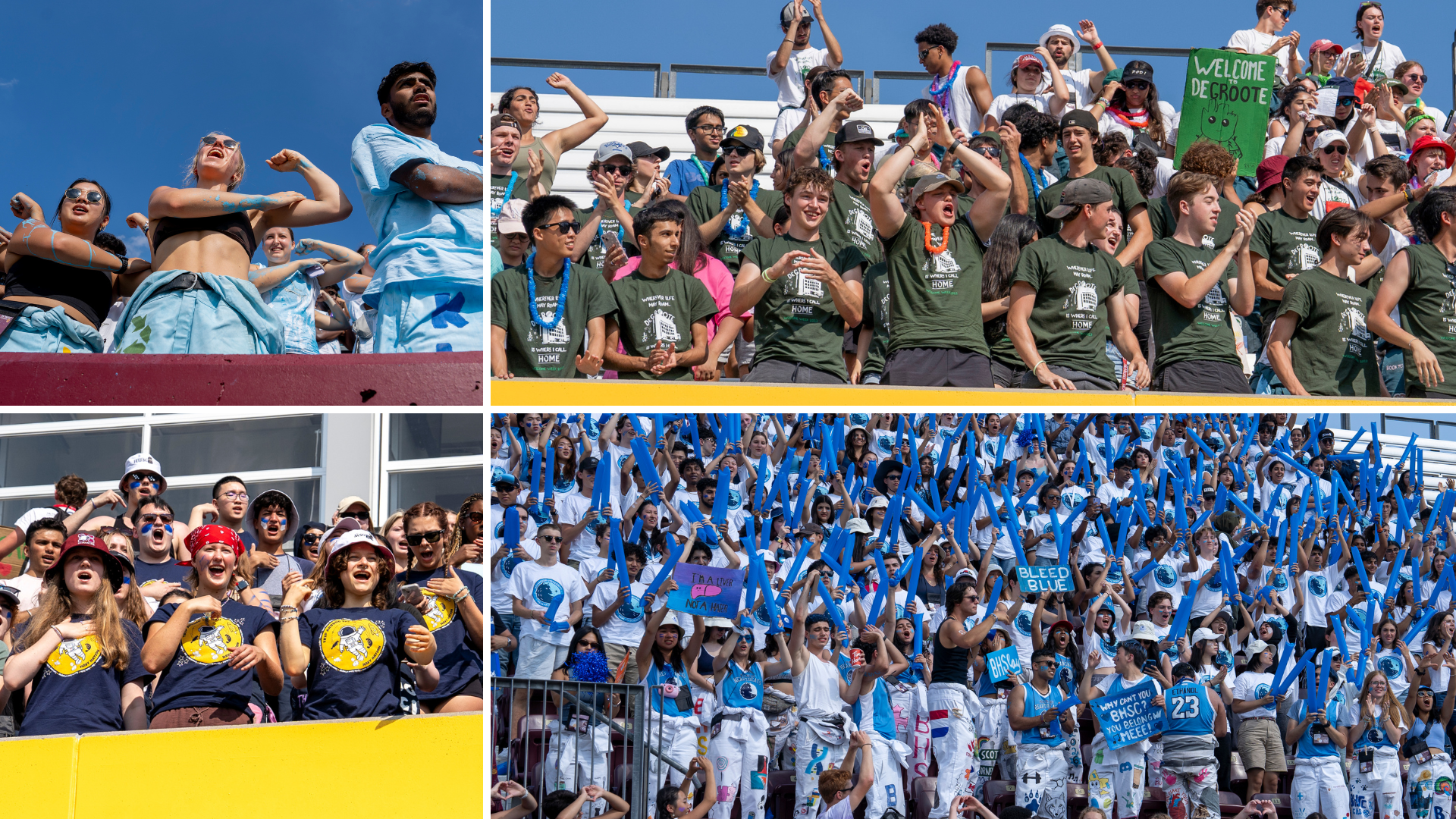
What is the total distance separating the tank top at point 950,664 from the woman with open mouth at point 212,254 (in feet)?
14.9

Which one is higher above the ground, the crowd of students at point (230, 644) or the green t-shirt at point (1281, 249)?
the green t-shirt at point (1281, 249)

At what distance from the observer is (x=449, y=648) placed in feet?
15.8

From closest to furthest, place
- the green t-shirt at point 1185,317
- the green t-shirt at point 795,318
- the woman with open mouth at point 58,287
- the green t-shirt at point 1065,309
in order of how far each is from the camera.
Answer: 1. the woman with open mouth at point 58,287
2. the green t-shirt at point 795,318
3. the green t-shirt at point 1065,309
4. the green t-shirt at point 1185,317

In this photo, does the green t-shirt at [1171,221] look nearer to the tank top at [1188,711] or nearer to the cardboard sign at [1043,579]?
the cardboard sign at [1043,579]

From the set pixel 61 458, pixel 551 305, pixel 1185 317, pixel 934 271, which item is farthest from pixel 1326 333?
pixel 61 458

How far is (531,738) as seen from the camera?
6.75 m

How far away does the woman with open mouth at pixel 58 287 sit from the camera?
4.93 m

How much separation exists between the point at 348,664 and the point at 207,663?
0.49 m

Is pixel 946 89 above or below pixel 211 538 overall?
above

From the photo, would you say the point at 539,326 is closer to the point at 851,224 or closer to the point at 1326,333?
the point at 851,224

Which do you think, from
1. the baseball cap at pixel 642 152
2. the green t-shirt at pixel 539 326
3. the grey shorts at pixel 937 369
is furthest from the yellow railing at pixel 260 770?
the baseball cap at pixel 642 152

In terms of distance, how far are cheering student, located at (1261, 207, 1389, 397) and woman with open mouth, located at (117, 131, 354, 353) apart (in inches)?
182

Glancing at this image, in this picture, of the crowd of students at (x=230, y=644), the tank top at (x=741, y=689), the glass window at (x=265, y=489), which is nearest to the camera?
the crowd of students at (x=230, y=644)

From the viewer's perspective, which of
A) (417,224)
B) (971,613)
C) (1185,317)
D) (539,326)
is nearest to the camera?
(417,224)
